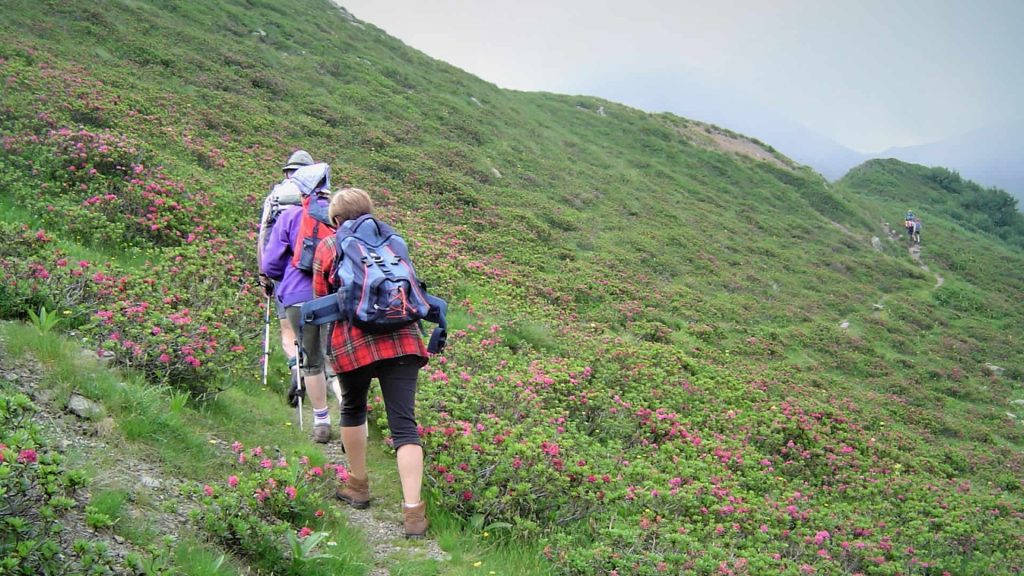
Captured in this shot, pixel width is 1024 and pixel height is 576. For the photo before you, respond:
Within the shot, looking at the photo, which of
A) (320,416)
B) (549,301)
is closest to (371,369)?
(320,416)

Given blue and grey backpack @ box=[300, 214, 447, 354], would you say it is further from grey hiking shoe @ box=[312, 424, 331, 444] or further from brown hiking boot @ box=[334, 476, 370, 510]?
grey hiking shoe @ box=[312, 424, 331, 444]

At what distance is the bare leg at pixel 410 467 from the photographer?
509cm

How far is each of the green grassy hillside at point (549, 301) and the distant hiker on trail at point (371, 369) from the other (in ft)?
3.31

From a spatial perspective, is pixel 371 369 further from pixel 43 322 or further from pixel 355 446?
pixel 43 322

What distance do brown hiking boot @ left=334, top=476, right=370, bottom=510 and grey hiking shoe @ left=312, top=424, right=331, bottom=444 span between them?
120cm

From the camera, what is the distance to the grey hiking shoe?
680cm

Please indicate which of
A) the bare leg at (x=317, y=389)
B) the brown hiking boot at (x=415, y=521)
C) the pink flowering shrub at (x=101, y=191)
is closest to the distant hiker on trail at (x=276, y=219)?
the bare leg at (x=317, y=389)

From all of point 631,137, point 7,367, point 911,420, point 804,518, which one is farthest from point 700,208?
point 7,367

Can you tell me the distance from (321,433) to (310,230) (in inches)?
86.8

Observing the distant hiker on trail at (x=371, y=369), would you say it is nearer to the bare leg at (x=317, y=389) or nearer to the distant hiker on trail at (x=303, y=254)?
the distant hiker on trail at (x=303, y=254)

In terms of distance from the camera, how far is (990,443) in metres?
15.9

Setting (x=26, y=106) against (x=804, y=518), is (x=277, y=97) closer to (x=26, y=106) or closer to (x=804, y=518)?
(x=26, y=106)

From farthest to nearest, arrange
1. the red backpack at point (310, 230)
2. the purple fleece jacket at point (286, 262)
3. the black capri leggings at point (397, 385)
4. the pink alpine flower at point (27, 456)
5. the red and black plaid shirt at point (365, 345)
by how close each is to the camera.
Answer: the purple fleece jacket at point (286, 262), the red backpack at point (310, 230), the black capri leggings at point (397, 385), the red and black plaid shirt at point (365, 345), the pink alpine flower at point (27, 456)

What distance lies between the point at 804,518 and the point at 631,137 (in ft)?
130
